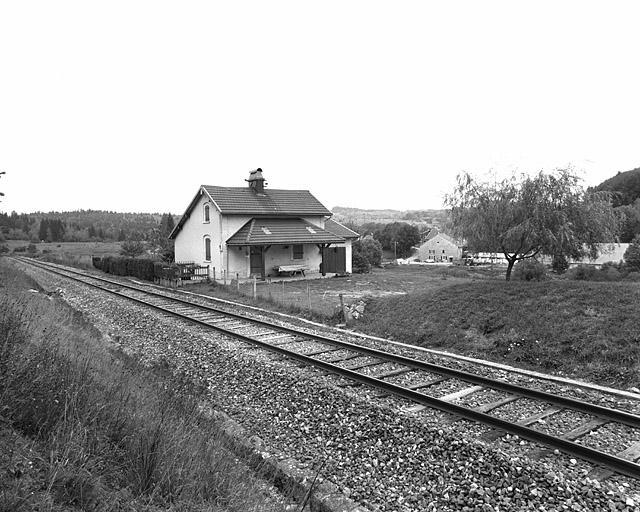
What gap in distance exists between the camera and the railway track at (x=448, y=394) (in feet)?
16.3

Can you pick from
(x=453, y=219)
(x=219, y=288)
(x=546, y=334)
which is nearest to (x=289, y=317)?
(x=453, y=219)

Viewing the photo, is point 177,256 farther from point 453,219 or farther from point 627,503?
point 627,503

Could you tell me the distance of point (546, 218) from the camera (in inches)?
480

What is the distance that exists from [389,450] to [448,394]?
222 centimetres

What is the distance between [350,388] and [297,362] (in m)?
1.84

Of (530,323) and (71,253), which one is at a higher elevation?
(71,253)

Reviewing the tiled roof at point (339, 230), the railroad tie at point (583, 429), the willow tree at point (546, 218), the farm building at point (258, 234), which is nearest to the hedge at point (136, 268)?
the farm building at point (258, 234)

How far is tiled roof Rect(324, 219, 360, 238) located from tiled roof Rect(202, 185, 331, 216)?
2.10 m

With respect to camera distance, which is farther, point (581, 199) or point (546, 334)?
point (581, 199)

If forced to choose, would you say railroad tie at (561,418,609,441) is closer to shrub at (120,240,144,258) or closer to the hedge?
the hedge

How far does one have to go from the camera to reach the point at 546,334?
9.42 meters

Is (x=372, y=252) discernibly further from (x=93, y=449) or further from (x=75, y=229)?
(x=75, y=229)

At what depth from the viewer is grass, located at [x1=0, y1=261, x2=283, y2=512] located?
8.62ft

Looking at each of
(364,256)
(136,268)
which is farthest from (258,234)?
(364,256)
